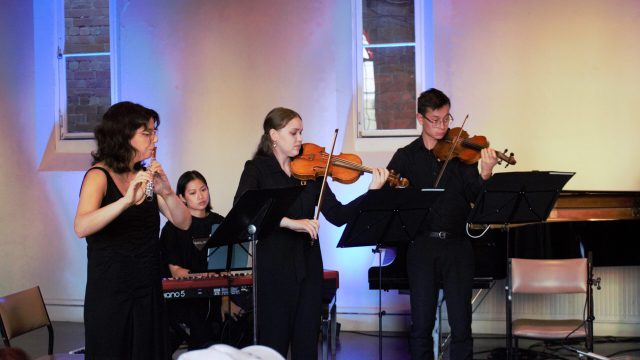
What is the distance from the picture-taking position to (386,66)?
279 inches

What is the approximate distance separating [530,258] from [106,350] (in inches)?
140

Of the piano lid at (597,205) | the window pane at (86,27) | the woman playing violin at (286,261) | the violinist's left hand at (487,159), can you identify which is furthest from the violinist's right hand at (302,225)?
the window pane at (86,27)

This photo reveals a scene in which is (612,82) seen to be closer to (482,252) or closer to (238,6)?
(482,252)

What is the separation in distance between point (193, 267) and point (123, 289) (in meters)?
2.29

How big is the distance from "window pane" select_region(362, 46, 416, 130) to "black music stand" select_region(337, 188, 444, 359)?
3022 millimetres

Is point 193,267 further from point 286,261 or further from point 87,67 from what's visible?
point 87,67

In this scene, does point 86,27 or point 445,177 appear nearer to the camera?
point 445,177

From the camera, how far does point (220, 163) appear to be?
7.27 meters

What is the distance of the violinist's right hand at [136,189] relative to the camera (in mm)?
2791

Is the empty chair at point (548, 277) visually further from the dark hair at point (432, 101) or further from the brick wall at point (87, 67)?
the brick wall at point (87, 67)

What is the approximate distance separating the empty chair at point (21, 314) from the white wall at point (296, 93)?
10.1ft

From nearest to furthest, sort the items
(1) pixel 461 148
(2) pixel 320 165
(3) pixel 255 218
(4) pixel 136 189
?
(4) pixel 136 189
(3) pixel 255 218
(2) pixel 320 165
(1) pixel 461 148

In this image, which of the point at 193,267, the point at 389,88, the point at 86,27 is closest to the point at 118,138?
the point at 193,267

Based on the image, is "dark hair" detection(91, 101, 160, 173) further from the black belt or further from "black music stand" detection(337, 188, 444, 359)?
the black belt
